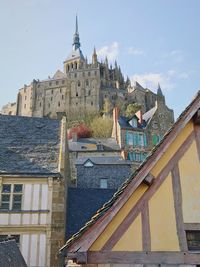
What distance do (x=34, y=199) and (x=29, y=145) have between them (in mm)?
3719

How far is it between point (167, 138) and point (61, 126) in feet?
44.7

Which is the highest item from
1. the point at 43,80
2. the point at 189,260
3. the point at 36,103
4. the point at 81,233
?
the point at 43,80

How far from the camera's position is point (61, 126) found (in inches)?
729

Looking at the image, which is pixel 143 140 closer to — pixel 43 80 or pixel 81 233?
pixel 81 233

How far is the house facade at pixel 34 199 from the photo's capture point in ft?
43.0

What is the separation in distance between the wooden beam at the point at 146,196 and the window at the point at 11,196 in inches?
384

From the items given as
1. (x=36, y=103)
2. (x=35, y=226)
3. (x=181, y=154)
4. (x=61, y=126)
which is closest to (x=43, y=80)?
(x=36, y=103)

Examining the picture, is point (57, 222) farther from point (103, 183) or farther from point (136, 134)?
point (136, 134)

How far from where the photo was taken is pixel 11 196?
13828mm

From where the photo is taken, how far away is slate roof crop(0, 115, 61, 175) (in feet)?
48.6

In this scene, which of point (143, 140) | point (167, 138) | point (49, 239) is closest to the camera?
point (167, 138)

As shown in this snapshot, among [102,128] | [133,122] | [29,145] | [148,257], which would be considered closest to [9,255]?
[148,257]

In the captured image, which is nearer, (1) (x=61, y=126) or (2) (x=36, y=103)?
(1) (x=61, y=126)

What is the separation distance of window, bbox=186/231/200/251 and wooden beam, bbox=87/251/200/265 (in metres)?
0.15
